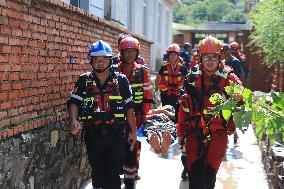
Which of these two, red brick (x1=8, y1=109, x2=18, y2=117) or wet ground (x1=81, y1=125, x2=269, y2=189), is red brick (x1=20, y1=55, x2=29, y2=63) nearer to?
red brick (x1=8, y1=109, x2=18, y2=117)

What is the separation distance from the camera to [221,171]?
25.1 ft

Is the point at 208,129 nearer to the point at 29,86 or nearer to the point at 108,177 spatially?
the point at 108,177

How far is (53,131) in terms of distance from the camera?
507cm

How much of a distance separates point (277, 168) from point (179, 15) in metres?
91.2

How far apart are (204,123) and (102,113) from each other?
103 centimetres

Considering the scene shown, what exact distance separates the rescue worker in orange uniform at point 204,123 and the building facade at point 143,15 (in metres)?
4.45

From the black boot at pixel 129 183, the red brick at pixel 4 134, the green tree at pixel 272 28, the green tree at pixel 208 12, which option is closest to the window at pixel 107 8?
the green tree at pixel 272 28

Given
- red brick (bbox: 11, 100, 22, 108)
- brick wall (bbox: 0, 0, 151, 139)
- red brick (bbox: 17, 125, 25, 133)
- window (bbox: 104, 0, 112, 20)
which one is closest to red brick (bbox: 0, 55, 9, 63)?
brick wall (bbox: 0, 0, 151, 139)

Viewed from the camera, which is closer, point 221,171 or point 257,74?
point 221,171

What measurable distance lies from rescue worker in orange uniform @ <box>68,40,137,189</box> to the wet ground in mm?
1498

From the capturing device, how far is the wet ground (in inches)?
269

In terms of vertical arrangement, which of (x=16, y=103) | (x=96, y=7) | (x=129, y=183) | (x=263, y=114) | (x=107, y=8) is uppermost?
(x=107, y=8)

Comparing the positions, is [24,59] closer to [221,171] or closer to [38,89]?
[38,89]

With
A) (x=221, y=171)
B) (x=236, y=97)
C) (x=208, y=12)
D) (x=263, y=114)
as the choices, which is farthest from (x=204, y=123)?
(x=208, y=12)
